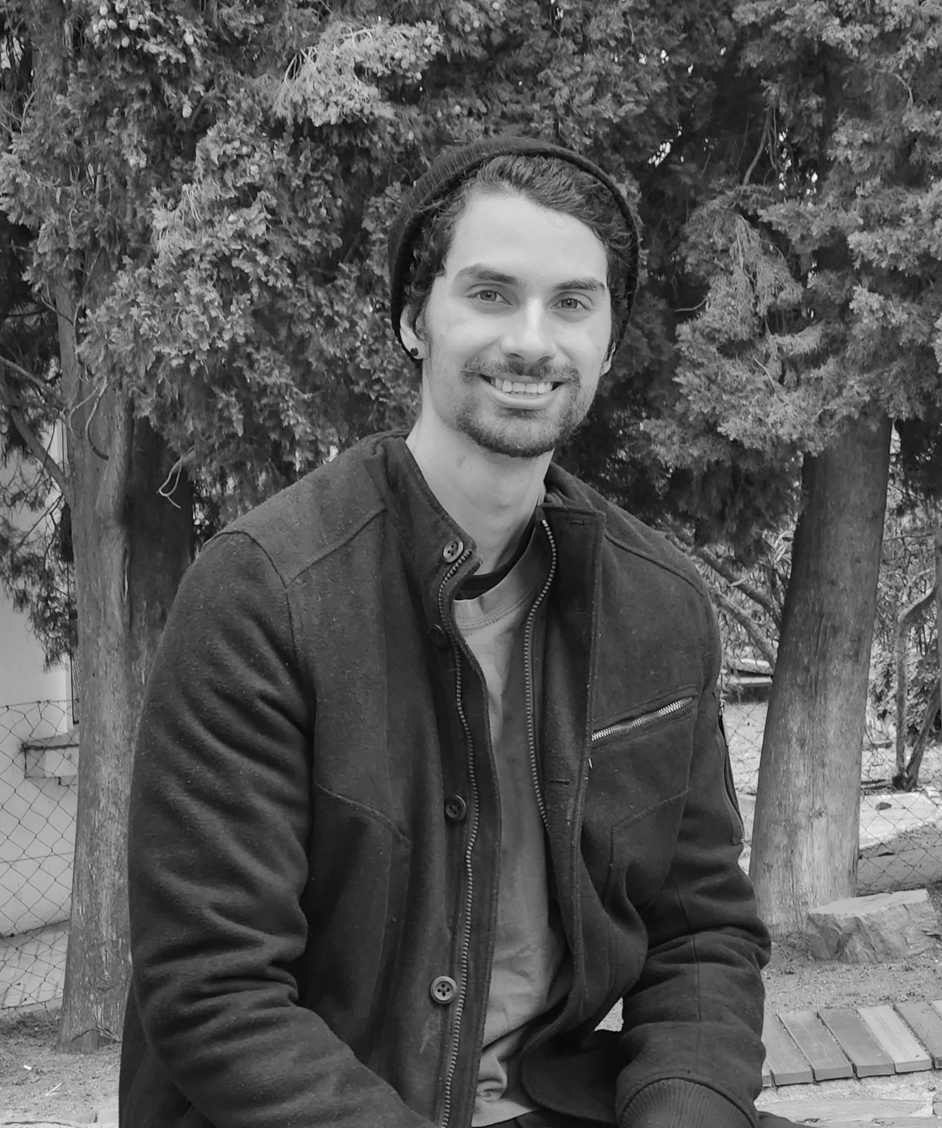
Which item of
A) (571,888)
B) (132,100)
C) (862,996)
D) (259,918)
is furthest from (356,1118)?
(132,100)

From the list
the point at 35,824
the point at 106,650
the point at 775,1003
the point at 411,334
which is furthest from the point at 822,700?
the point at 35,824

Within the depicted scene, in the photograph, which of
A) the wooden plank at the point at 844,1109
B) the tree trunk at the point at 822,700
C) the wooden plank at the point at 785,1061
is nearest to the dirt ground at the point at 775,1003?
the tree trunk at the point at 822,700

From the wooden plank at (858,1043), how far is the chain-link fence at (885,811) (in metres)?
2.41

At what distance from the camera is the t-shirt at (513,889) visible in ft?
5.76

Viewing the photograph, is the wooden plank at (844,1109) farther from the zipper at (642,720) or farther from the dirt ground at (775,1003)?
the zipper at (642,720)

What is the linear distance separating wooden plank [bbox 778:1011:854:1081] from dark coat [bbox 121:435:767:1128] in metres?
1.53

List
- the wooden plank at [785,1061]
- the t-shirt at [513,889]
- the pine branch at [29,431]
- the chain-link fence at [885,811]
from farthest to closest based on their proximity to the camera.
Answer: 1. the chain-link fence at [885,811]
2. the pine branch at [29,431]
3. the wooden plank at [785,1061]
4. the t-shirt at [513,889]

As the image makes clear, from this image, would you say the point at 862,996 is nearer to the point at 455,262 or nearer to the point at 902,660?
the point at 455,262

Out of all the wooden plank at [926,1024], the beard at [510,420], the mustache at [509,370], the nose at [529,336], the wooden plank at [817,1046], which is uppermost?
the nose at [529,336]

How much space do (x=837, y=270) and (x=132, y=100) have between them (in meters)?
2.23

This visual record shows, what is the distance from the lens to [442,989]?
1658 millimetres

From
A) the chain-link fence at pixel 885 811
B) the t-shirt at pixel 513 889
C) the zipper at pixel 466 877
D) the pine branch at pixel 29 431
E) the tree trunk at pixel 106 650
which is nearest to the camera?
the zipper at pixel 466 877

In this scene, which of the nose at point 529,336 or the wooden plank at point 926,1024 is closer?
the nose at point 529,336

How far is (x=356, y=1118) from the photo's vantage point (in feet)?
4.93
